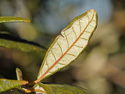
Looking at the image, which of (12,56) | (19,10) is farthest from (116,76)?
(19,10)

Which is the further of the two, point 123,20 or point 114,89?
point 123,20

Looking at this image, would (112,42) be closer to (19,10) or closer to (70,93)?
(19,10)

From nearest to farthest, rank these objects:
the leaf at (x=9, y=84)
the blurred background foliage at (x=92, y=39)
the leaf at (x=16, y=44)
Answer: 1. the leaf at (x=9, y=84)
2. the leaf at (x=16, y=44)
3. the blurred background foliage at (x=92, y=39)

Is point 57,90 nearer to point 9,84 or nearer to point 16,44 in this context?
point 9,84

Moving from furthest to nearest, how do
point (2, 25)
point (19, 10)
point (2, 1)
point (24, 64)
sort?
point (19, 10)
point (2, 1)
point (2, 25)
point (24, 64)

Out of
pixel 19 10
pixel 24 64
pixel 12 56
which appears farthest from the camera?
pixel 19 10

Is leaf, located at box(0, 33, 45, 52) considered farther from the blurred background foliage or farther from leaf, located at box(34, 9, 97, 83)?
the blurred background foliage

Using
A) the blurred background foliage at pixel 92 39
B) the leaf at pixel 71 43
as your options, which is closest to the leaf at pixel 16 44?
the leaf at pixel 71 43

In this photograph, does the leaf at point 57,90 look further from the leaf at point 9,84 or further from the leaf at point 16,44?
the leaf at point 16,44
